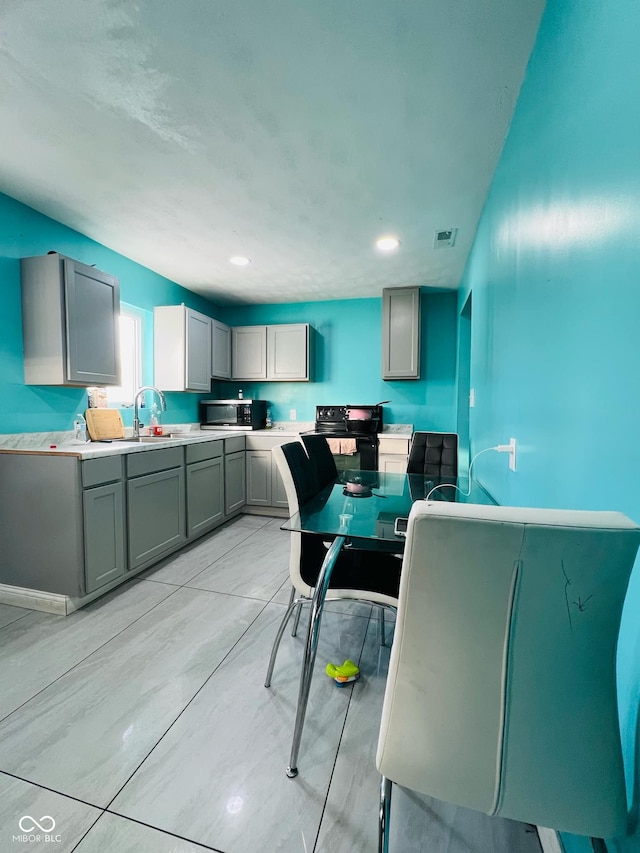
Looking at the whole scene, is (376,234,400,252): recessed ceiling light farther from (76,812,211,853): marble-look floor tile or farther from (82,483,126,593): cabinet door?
(76,812,211,853): marble-look floor tile

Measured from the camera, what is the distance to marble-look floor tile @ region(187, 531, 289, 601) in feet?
7.57

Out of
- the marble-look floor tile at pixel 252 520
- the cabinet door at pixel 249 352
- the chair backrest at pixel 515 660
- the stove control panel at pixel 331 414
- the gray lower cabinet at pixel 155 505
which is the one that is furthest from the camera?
the cabinet door at pixel 249 352

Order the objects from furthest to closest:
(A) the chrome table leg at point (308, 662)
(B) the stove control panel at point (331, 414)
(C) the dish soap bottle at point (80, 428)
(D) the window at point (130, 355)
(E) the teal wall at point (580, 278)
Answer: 1. (B) the stove control panel at point (331, 414)
2. (D) the window at point (130, 355)
3. (C) the dish soap bottle at point (80, 428)
4. (A) the chrome table leg at point (308, 662)
5. (E) the teal wall at point (580, 278)

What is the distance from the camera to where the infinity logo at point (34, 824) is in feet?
3.23

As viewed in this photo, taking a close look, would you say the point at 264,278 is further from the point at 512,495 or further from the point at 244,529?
the point at 512,495

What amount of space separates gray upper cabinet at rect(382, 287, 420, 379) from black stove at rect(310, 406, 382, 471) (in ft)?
1.66

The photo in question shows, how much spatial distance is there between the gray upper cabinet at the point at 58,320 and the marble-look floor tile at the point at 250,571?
1.61 m

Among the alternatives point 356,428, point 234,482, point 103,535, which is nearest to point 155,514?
point 103,535

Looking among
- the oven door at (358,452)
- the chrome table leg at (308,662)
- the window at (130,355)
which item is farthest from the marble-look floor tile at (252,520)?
the chrome table leg at (308,662)

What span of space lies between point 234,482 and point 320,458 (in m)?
1.87

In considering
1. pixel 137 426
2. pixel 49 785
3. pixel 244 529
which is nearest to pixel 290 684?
pixel 49 785

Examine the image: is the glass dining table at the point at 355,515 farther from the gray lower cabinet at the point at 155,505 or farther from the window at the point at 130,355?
the window at the point at 130,355

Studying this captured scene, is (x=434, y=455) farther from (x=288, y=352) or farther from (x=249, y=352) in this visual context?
(x=249, y=352)

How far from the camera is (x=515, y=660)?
583mm
